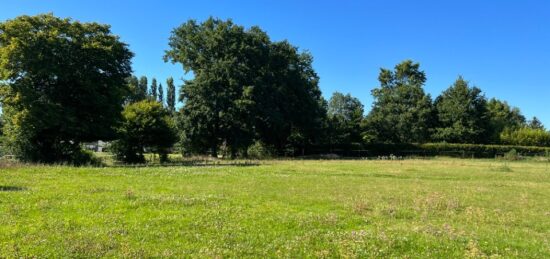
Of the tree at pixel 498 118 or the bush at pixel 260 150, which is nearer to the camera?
the bush at pixel 260 150

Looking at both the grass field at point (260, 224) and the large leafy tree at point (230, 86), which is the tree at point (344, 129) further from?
the grass field at point (260, 224)

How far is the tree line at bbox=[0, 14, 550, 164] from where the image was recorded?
37656 mm

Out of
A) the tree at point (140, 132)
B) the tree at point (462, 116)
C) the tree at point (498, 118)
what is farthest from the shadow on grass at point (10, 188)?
the tree at point (498, 118)

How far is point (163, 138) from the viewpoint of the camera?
5147 cm

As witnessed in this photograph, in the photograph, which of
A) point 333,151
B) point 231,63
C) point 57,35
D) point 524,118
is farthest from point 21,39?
point 524,118

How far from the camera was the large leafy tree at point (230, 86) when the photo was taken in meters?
61.2

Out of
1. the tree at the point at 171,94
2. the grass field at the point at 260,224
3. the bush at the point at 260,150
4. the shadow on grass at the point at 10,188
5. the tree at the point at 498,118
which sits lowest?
the grass field at the point at 260,224

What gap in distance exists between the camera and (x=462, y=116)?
300ft

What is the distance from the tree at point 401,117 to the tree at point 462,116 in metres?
2.95

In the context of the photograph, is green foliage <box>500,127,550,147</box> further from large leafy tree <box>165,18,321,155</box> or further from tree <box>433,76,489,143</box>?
large leafy tree <box>165,18,321,155</box>

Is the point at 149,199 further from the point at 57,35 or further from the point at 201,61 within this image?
the point at 201,61

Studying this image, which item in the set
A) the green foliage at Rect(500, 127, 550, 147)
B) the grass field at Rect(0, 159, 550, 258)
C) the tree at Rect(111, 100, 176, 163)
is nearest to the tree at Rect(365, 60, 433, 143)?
the green foliage at Rect(500, 127, 550, 147)

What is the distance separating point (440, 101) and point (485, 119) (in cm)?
972

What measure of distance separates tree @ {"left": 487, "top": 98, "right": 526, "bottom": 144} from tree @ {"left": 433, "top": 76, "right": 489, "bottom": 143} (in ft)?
12.5
